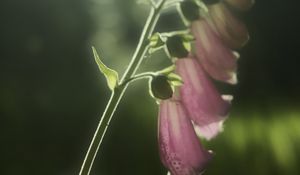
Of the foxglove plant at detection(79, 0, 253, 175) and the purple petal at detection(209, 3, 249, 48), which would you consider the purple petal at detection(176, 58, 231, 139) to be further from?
the purple petal at detection(209, 3, 249, 48)

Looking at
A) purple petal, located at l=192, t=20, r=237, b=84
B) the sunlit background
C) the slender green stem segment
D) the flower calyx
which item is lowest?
the sunlit background

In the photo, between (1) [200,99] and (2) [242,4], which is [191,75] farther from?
(2) [242,4]

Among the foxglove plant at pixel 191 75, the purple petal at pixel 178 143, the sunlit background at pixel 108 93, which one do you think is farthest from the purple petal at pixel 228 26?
the sunlit background at pixel 108 93

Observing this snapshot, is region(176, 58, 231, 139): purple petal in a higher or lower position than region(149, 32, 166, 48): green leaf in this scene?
lower

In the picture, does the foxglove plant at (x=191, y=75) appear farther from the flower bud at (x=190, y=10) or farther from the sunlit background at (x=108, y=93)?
the sunlit background at (x=108, y=93)

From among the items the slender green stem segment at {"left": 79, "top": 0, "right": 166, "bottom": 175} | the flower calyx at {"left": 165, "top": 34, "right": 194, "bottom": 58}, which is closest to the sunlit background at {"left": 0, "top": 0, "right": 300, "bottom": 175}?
the flower calyx at {"left": 165, "top": 34, "right": 194, "bottom": 58}

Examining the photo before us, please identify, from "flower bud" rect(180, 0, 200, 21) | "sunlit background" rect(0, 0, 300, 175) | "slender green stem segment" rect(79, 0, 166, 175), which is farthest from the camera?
"sunlit background" rect(0, 0, 300, 175)
